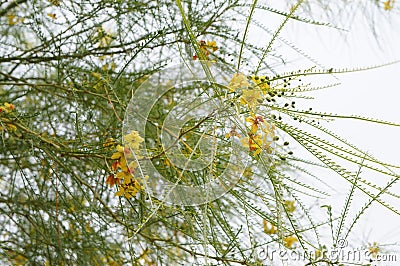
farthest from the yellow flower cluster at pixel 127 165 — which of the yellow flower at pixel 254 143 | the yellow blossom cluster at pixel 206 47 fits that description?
the yellow blossom cluster at pixel 206 47

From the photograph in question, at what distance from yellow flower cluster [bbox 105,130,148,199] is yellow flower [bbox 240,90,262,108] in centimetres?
18

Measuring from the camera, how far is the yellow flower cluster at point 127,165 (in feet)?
2.36

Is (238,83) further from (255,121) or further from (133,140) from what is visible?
(133,140)

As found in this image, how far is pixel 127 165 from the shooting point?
0.73 metres

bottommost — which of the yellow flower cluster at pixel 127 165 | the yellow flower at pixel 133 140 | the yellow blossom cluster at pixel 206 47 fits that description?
the yellow flower cluster at pixel 127 165

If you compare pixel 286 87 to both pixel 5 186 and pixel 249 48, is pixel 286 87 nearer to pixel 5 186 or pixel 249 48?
pixel 249 48

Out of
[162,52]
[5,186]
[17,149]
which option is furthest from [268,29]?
[5,186]

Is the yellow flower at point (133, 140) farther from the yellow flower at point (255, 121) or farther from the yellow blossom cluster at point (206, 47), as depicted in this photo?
the yellow blossom cluster at point (206, 47)

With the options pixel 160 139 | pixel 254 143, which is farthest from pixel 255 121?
pixel 160 139

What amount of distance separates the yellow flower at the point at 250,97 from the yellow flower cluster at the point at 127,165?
18cm

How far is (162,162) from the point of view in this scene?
2.89ft

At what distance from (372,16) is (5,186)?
3.39 ft

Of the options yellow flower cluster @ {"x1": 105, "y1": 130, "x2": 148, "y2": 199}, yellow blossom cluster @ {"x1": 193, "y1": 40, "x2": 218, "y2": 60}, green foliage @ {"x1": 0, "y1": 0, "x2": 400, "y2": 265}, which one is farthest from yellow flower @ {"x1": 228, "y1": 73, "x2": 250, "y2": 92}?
yellow blossom cluster @ {"x1": 193, "y1": 40, "x2": 218, "y2": 60}

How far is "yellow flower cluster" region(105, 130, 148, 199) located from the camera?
72cm
